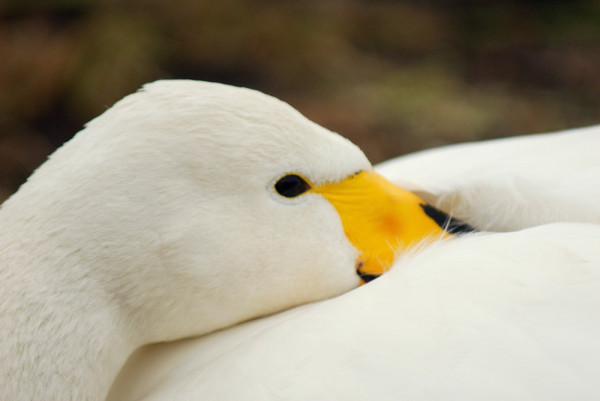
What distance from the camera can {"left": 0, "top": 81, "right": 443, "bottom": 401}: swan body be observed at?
1.28 meters

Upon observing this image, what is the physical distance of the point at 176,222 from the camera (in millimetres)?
1356

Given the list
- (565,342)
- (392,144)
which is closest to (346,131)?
(392,144)

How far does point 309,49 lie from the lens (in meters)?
4.74

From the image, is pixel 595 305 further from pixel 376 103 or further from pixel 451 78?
pixel 451 78

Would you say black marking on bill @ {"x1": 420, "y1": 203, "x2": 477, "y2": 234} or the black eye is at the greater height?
the black eye

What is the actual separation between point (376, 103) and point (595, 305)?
3275 mm

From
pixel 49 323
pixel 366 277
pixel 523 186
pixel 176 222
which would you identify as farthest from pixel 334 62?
pixel 49 323

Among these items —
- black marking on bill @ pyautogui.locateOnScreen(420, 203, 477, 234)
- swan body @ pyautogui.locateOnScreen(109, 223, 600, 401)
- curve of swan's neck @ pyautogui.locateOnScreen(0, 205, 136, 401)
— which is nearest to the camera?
swan body @ pyautogui.locateOnScreen(109, 223, 600, 401)

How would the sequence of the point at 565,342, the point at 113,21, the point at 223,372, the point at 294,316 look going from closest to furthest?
the point at 565,342 < the point at 223,372 < the point at 294,316 < the point at 113,21

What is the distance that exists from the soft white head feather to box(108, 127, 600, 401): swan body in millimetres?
103

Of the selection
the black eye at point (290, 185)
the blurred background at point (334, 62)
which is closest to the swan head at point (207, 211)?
the black eye at point (290, 185)

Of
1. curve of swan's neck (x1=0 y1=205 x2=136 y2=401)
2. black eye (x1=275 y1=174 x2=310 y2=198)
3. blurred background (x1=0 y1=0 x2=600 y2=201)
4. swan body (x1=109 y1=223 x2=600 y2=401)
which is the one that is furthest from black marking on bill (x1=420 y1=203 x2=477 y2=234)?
blurred background (x1=0 y1=0 x2=600 y2=201)

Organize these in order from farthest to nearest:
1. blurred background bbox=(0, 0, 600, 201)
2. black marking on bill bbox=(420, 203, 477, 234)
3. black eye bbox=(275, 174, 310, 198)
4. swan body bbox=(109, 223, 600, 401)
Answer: blurred background bbox=(0, 0, 600, 201) < black marking on bill bbox=(420, 203, 477, 234) < black eye bbox=(275, 174, 310, 198) < swan body bbox=(109, 223, 600, 401)

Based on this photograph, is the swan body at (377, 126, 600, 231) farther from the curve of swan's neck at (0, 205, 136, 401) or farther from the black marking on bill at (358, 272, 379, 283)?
the curve of swan's neck at (0, 205, 136, 401)
